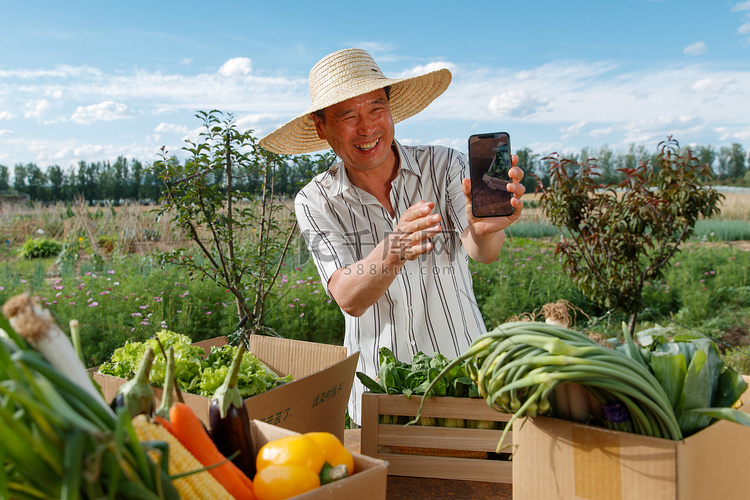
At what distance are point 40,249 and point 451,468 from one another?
519 inches

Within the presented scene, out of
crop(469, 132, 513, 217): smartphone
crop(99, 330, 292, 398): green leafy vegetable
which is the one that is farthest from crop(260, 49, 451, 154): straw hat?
crop(99, 330, 292, 398): green leafy vegetable

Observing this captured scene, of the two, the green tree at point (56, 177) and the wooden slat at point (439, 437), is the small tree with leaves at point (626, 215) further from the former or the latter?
the green tree at point (56, 177)

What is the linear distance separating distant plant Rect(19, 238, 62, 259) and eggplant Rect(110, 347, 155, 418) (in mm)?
12908

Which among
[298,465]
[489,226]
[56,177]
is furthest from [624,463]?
[56,177]

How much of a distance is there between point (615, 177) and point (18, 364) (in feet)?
74.0

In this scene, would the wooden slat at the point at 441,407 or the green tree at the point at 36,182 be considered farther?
the green tree at the point at 36,182

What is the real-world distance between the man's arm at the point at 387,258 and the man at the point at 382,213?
135 mm

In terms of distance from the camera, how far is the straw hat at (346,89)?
2227mm

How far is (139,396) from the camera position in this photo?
93cm

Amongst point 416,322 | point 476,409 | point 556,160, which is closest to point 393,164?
point 416,322

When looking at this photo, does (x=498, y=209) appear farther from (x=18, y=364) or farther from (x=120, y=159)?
(x=120, y=159)

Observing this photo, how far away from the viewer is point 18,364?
2.14 ft

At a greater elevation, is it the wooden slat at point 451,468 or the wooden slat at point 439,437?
the wooden slat at point 439,437

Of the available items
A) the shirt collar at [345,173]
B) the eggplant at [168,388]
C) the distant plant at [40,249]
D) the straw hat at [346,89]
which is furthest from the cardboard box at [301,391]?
the distant plant at [40,249]
